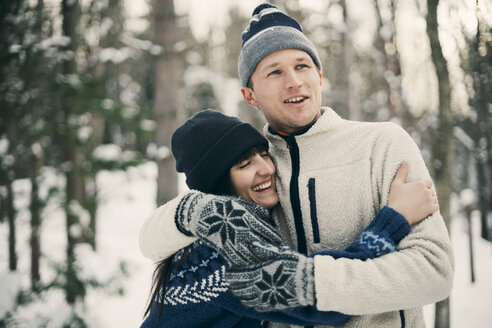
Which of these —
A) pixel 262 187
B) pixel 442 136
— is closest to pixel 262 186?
pixel 262 187

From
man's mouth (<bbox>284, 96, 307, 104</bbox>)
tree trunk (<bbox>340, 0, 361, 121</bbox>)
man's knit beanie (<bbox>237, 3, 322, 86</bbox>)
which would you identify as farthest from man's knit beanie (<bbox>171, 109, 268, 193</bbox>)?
tree trunk (<bbox>340, 0, 361, 121</bbox>)

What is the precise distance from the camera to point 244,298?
1.24m

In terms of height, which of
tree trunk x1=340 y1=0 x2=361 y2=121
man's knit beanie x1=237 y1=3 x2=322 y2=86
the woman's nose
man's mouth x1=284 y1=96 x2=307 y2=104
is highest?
tree trunk x1=340 y1=0 x2=361 y2=121

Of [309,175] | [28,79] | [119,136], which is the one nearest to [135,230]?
[28,79]

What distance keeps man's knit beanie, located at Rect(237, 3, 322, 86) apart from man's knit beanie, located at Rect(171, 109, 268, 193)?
351mm

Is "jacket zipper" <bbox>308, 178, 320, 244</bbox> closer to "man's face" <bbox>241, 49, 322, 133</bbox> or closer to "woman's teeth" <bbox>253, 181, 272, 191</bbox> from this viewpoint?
Result: "woman's teeth" <bbox>253, 181, 272, 191</bbox>

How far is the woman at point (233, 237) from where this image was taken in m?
1.19

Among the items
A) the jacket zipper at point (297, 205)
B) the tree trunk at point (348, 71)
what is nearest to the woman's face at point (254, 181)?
the jacket zipper at point (297, 205)

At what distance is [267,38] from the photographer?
1706 mm

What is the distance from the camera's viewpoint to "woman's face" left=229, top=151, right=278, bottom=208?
1.62 metres

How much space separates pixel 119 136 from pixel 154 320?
24.2 metres

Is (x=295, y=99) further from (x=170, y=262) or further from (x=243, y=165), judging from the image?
(x=170, y=262)

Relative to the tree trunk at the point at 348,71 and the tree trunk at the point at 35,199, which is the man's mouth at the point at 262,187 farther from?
Answer: the tree trunk at the point at 348,71

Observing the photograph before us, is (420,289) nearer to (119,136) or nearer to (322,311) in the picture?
(322,311)
